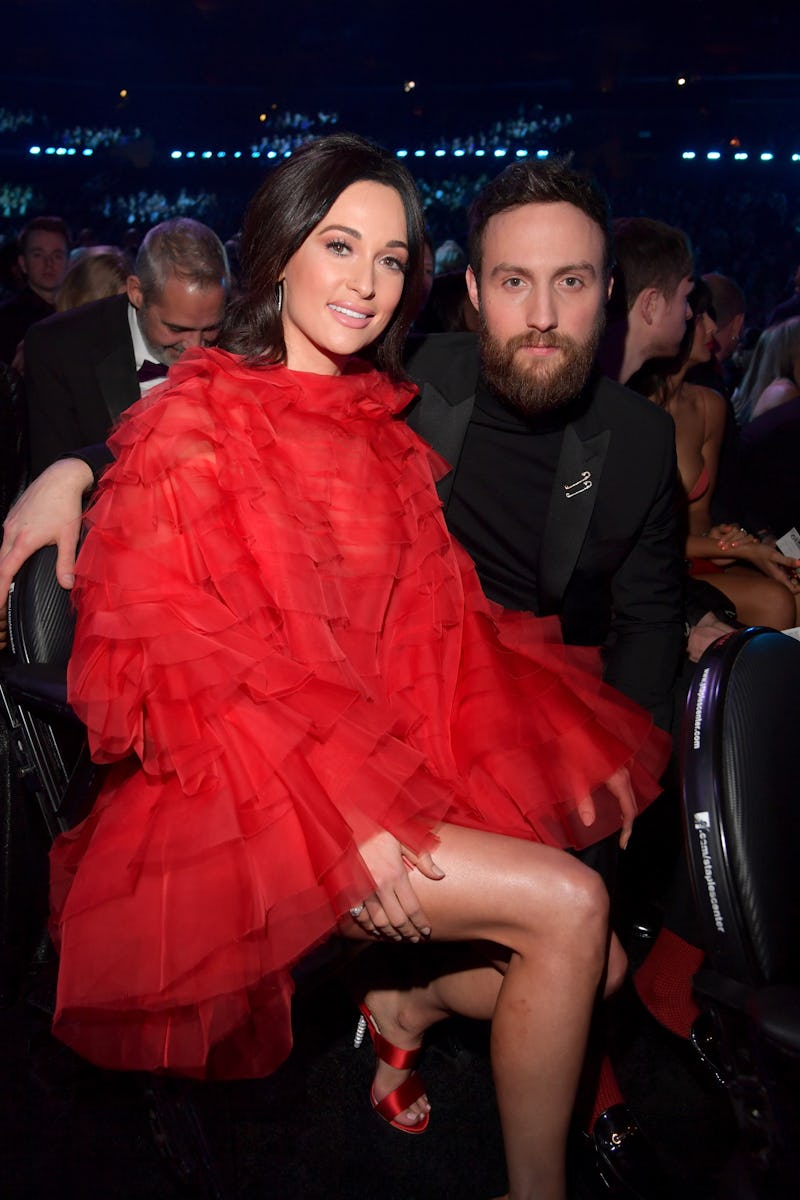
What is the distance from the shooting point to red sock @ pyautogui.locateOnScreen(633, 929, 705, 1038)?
2.32 meters

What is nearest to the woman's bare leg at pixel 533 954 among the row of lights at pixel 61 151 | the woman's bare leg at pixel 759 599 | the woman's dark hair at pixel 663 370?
the woman's bare leg at pixel 759 599

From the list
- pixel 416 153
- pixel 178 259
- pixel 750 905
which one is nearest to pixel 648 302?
pixel 178 259

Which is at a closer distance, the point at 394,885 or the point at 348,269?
the point at 394,885

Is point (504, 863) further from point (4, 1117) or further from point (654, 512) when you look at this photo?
point (4, 1117)

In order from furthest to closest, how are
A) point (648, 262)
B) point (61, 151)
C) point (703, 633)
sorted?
1. point (61, 151)
2. point (648, 262)
3. point (703, 633)

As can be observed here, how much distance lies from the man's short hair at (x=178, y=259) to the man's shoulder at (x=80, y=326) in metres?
0.16

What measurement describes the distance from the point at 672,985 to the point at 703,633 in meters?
0.95

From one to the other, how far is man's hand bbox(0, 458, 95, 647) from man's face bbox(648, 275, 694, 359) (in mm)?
1830

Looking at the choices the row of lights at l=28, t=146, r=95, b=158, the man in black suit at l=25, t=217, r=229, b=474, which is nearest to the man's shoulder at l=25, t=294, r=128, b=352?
the man in black suit at l=25, t=217, r=229, b=474

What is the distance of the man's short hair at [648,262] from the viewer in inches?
118

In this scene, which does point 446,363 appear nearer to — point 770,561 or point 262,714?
point 262,714

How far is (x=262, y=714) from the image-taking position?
149cm

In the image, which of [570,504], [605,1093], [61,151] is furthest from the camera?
[61,151]

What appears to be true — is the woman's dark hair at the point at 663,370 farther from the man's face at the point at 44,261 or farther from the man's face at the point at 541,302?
the man's face at the point at 44,261
